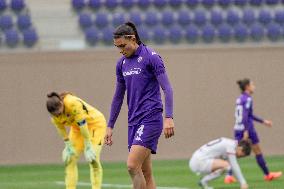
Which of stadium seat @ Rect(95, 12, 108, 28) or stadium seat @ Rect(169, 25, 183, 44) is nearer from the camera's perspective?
stadium seat @ Rect(169, 25, 183, 44)

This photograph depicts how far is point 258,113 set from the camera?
21.1m

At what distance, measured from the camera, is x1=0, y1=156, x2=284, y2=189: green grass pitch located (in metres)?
13.8

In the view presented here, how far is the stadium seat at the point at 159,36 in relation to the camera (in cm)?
2175

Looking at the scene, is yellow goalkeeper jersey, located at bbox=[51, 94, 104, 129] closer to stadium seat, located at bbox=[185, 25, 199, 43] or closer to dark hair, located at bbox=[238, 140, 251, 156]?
dark hair, located at bbox=[238, 140, 251, 156]

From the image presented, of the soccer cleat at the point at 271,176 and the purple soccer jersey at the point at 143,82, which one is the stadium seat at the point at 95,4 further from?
the purple soccer jersey at the point at 143,82

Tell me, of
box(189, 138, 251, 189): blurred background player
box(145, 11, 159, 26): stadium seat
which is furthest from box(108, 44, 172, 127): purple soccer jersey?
box(145, 11, 159, 26): stadium seat

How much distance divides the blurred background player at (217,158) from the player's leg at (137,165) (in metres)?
3.61

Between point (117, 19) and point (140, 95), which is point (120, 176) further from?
point (140, 95)

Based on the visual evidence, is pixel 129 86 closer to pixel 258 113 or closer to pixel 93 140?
pixel 93 140

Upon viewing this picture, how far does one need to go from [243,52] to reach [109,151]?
4.24 m

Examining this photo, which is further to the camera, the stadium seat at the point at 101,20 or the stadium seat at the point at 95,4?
the stadium seat at the point at 95,4

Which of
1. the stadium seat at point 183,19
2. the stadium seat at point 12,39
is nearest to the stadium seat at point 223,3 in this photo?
the stadium seat at point 183,19

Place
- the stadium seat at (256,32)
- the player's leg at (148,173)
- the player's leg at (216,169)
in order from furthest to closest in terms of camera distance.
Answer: the stadium seat at (256,32)
the player's leg at (216,169)
the player's leg at (148,173)

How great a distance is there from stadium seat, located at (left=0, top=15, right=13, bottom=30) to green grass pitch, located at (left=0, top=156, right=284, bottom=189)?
390cm
